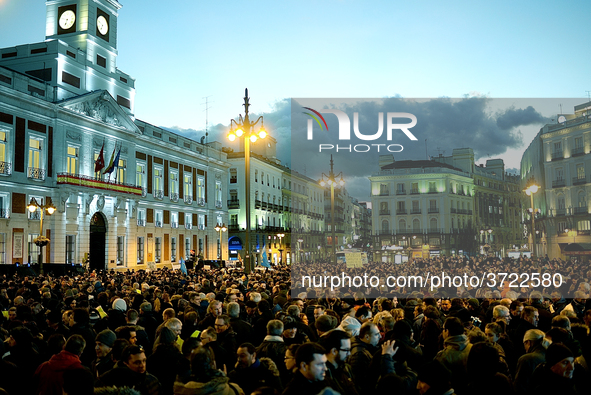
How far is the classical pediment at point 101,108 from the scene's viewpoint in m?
41.5

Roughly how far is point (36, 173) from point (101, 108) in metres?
8.97

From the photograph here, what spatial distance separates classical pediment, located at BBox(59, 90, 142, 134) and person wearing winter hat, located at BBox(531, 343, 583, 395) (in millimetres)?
41284

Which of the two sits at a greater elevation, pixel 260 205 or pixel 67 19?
pixel 67 19

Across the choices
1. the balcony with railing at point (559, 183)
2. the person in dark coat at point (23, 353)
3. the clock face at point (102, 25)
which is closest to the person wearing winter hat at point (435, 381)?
the person in dark coat at point (23, 353)

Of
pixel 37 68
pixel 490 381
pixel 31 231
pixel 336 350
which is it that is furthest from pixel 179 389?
pixel 37 68

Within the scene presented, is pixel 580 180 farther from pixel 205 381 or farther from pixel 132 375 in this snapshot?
pixel 132 375

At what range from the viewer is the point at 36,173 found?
38281mm

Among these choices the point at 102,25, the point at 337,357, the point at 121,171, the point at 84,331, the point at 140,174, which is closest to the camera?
the point at 337,357

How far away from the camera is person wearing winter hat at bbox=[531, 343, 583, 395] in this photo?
4.80 m

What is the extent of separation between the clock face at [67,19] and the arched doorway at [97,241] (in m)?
17.0

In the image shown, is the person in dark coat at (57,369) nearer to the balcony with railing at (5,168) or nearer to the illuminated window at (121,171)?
the balcony with railing at (5,168)

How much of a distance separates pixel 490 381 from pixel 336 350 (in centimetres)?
143

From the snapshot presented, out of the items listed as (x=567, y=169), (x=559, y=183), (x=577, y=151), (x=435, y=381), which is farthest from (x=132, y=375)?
(x=577, y=151)

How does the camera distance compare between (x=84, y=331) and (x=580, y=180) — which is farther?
(x=580, y=180)
